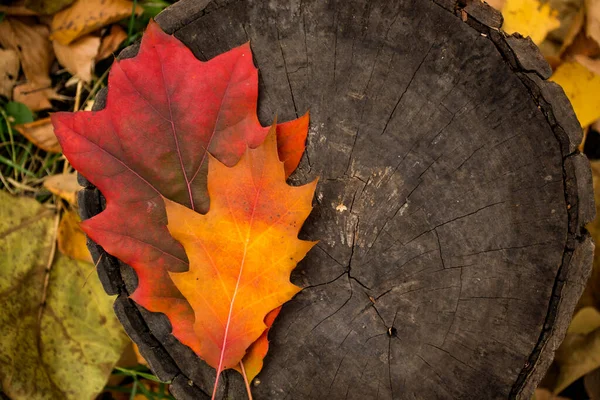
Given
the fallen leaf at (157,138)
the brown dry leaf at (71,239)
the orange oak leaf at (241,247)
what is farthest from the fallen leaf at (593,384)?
the brown dry leaf at (71,239)

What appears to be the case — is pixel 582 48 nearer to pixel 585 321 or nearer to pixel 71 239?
pixel 585 321

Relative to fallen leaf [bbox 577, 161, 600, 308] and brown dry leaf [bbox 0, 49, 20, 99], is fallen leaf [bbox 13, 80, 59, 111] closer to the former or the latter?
brown dry leaf [bbox 0, 49, 20, 99]

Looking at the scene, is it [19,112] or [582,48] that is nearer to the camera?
[582,48]

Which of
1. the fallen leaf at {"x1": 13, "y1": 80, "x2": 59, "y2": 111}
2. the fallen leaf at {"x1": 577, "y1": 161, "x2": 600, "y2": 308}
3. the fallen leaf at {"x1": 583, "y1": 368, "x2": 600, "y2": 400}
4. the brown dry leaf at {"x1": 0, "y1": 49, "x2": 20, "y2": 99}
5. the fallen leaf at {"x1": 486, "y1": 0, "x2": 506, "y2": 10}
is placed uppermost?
the brown dry leaf at {"x1": 0, "y1": 49, "x2": 20, "y2": 99}

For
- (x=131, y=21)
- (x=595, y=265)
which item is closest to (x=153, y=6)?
(x=131, y=21)

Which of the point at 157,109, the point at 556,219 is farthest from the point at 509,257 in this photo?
the point at 157,109

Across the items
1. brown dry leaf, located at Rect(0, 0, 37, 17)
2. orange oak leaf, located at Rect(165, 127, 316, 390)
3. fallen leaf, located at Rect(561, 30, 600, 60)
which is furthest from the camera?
brown dry leaf, located at Rect(0, 0, 37, 17)

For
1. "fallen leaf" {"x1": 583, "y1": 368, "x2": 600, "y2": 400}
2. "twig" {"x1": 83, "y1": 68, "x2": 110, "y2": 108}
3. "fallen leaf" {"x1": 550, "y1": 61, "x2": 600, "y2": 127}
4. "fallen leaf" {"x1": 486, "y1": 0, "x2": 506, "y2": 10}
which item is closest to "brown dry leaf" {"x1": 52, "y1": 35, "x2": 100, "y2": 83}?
"twig" {"x1": 83, "y1": 68, "x2": 110, "y2": 108}
